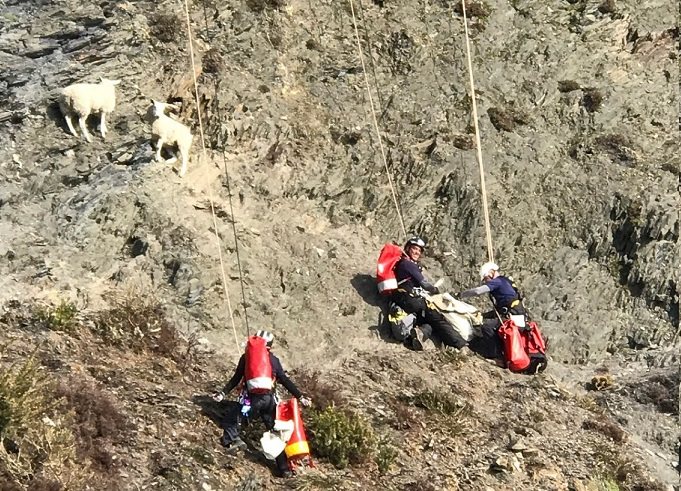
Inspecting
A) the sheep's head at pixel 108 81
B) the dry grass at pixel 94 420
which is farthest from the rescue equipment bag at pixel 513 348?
the sheep's head at pixel 108 81

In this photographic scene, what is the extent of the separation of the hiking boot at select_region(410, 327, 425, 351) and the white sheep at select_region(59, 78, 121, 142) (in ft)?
28.9

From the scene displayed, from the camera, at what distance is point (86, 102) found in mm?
16922

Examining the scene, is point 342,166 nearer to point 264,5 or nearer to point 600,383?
point 264,5

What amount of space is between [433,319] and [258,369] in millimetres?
6582

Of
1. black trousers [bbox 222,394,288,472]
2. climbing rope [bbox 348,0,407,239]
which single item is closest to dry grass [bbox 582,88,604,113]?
climbing rope [bbox 348,0,407,239]

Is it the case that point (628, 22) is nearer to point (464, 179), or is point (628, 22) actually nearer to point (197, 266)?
point (464, 179)

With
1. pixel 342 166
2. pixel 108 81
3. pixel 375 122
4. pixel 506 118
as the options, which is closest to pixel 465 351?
pixel 342 166

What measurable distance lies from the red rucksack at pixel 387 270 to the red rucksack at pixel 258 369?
5997 millimetres

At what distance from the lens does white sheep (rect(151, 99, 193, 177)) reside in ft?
56.8

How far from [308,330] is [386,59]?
1061 centimetres

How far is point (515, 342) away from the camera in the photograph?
1688 centimetres

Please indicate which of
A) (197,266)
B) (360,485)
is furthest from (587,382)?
(197,266)

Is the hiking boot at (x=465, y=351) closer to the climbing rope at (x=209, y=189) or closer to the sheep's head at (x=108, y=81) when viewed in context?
the climbing rope at (x=209, y=189)

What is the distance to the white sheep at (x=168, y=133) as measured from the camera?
1731 centimetres
